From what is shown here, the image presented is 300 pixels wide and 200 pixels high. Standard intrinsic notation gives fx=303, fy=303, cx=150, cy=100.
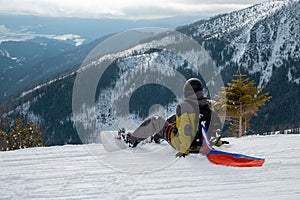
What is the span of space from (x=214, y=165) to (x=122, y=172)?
1655 mm

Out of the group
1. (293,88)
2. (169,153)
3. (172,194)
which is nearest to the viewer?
(172,194)

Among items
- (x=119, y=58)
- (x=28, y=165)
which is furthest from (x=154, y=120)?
(x=119, y=58)

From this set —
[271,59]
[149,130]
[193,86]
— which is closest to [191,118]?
[193,86]

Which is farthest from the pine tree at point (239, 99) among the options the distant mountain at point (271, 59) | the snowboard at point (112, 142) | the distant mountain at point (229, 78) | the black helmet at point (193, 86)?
the distant mountain at point (271, 59)

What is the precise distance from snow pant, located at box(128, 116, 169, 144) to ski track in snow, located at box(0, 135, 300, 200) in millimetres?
594

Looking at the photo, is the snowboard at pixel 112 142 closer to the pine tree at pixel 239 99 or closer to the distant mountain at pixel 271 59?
the pine tree at pixel 239 99

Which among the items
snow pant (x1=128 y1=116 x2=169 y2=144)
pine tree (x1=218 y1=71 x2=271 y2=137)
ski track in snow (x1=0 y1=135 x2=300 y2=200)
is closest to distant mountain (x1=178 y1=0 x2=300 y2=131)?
pine tree (x1=218 y1=71 x2=271 y2=137)

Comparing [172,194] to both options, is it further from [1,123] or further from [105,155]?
[1,123]

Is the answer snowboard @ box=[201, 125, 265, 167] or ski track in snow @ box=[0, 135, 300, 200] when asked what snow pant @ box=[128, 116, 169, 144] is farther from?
snowboard @ box=[201, 125, 265, 167]

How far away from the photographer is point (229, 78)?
156m

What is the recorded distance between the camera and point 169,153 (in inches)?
253

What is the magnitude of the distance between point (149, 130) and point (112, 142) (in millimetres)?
999

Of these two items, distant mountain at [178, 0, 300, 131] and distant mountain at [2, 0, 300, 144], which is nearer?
distant mountain at [178, 0, 300, 131]

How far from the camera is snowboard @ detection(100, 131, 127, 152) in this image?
7.23 meters
